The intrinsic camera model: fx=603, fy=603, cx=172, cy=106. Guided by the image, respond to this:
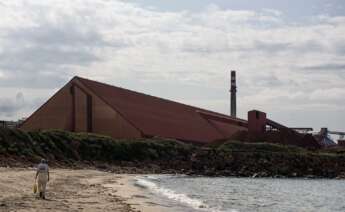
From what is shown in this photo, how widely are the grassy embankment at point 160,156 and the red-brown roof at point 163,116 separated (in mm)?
8765

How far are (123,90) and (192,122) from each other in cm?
1317

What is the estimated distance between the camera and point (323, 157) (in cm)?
7494

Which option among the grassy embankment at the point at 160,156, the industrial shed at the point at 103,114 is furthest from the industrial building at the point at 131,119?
the grassy embankment at the point at 160,156

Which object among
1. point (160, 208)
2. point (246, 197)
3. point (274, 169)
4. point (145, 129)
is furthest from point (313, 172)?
point (160, 208)

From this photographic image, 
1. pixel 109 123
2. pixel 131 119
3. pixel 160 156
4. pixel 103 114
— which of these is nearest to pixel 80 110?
pixel 103 114

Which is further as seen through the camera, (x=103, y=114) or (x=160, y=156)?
(x=103, y=114)

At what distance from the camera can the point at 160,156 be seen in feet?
225

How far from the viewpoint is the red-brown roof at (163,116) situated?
8088cm

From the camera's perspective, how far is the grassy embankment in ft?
178

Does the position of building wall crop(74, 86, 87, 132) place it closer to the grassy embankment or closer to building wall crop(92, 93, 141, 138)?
building wall crop(92, 93, 141, 138)

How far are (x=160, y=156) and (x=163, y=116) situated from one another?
19950mm

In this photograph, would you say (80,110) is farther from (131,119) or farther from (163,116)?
(163,116)

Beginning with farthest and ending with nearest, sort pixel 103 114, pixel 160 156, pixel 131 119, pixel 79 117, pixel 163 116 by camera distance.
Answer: pixel 163 116, pixel 131 119, pixel 79 117, pixel 103 114, pixel 160 156

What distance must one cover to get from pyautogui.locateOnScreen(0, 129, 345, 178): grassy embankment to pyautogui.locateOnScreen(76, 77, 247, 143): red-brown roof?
8.76 metres
